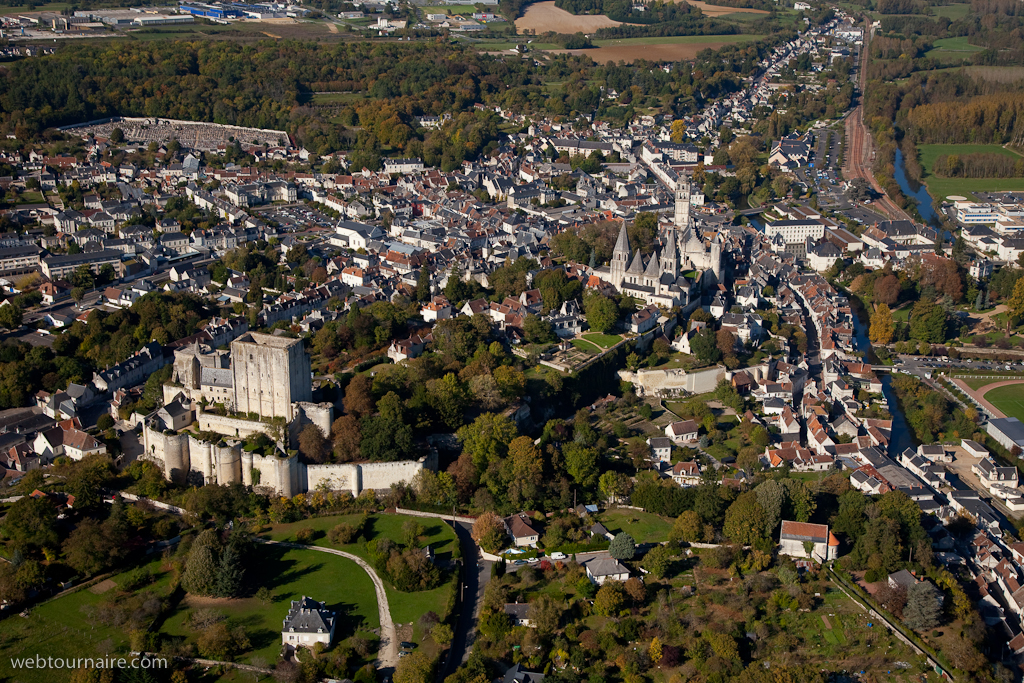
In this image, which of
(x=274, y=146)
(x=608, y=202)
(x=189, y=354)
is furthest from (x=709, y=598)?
(x=274, y=146)

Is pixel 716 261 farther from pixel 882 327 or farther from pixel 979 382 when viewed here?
pixel 979 382

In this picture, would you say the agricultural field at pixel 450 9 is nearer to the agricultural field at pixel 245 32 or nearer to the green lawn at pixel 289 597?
the agricultural field at pixel 245 32

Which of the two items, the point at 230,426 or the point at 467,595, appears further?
the point at 230,426

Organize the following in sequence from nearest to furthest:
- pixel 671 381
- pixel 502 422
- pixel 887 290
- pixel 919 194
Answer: pixel 502 422 → pixel 671 381 → pixel 887 290 → pixel 919 194

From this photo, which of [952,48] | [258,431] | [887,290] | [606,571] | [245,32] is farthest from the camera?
[952,48]

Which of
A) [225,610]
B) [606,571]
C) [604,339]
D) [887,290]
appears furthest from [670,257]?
[225,610]

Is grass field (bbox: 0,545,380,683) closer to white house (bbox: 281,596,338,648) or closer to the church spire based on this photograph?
white house (bbox: 281,596,338,648)

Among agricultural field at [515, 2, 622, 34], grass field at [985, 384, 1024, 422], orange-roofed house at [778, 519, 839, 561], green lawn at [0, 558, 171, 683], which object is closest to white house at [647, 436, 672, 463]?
orange-roofed house at [778, 519, 839, 561]
